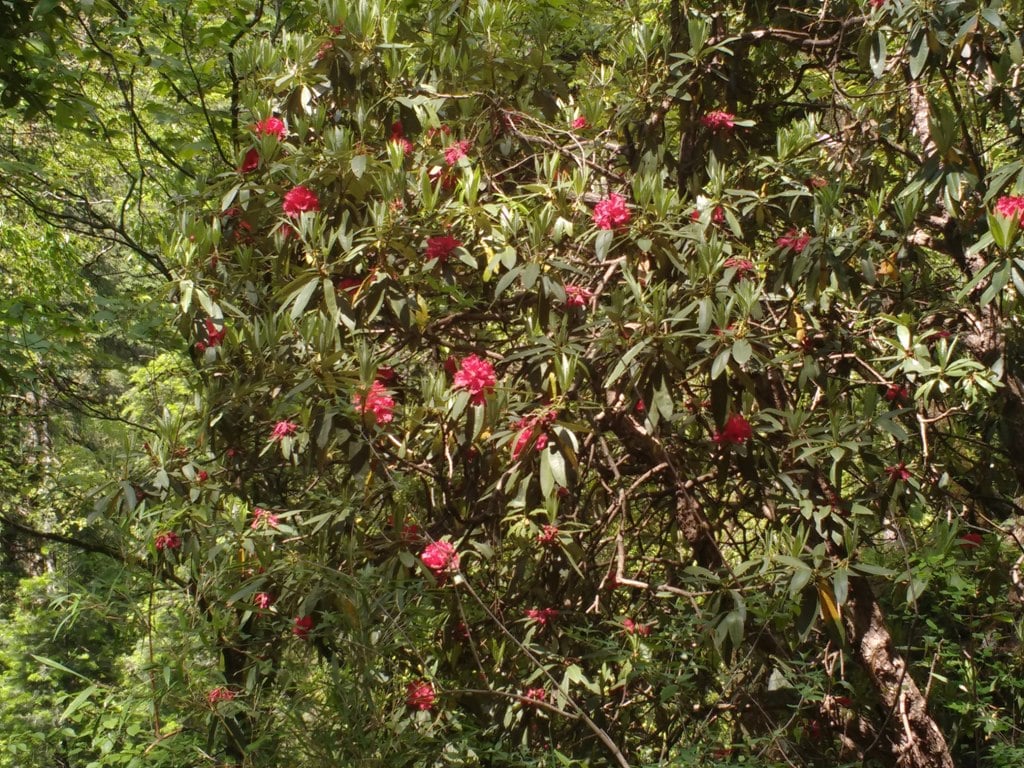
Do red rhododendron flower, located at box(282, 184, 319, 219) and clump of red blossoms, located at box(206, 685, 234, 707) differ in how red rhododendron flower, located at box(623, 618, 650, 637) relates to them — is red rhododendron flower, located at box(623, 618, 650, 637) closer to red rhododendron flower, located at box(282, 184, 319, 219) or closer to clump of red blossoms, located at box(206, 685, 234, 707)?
clump of red blossoms, located at box(206, 685, 234, 707)

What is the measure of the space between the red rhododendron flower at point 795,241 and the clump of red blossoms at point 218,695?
2100mm

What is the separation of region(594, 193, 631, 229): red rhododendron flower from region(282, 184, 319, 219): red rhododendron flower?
0.92 metres

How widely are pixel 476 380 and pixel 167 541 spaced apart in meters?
1.11

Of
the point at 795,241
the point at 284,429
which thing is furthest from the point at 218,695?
the point at 795,241

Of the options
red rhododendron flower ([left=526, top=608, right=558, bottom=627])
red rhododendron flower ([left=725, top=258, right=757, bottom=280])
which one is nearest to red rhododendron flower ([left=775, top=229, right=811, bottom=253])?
red rhododendron flower ([left=725, top=258, right=757, bottom=280])

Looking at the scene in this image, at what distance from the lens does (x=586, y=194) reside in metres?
3.25

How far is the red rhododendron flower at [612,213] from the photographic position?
2.87 metres

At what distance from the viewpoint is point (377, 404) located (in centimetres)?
269

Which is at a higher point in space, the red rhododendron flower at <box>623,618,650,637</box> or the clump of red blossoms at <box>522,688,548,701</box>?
the red rhododendron flower at <box>623,618,650,637</box>

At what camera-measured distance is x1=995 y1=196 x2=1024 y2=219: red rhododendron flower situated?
2473 mm

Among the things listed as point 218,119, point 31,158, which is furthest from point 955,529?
point 31,158

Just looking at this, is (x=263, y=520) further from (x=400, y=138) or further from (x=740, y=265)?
(x=740, y=265)

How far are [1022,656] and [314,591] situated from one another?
2.22 meters

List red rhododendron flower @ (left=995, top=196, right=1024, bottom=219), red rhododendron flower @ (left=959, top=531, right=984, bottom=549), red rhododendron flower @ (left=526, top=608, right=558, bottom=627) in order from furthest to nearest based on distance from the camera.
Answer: red rhododendron flower @ (left=959, top=531, right=984, bottom=549)
red rhododendron flower @ (left=526, top=608, right=558, bottom=627)
red rhododendron flower @ (left=995, top=196, right=1024, bottom=219)
